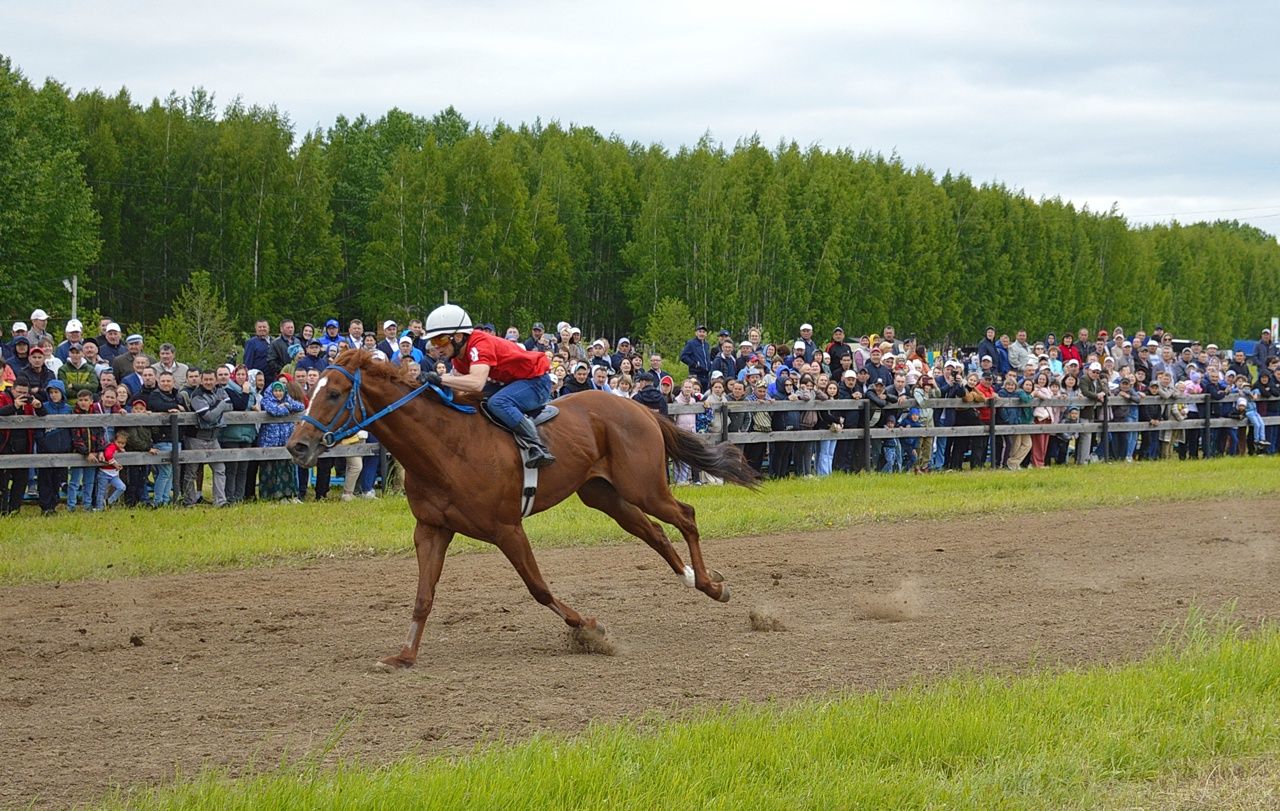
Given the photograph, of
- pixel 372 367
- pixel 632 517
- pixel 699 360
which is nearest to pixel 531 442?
pixel 372 367

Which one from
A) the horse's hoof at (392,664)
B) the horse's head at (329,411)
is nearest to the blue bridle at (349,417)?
the horse's head at (329,411)

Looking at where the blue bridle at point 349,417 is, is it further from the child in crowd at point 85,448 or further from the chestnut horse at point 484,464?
the child in crowd at point 85,448

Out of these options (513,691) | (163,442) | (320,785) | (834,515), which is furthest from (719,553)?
(320,785)

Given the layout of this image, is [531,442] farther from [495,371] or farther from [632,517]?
[632,517]

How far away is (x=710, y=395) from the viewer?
1847 centimetres

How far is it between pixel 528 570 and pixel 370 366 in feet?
5.49

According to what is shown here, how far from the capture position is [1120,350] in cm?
2708

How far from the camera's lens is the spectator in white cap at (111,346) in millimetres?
16234

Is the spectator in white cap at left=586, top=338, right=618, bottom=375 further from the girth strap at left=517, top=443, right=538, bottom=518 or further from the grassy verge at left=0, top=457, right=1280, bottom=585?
the girth strap at left=517, top=443, right=538, bottom=518

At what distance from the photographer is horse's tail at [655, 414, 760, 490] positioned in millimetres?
10648

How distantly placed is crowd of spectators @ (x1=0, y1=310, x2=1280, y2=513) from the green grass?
382 centimetres

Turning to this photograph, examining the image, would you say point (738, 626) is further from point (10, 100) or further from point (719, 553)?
point (10, 100)

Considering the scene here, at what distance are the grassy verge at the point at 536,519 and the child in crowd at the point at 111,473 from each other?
508 millimetres

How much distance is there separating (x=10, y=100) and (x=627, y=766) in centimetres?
4546
